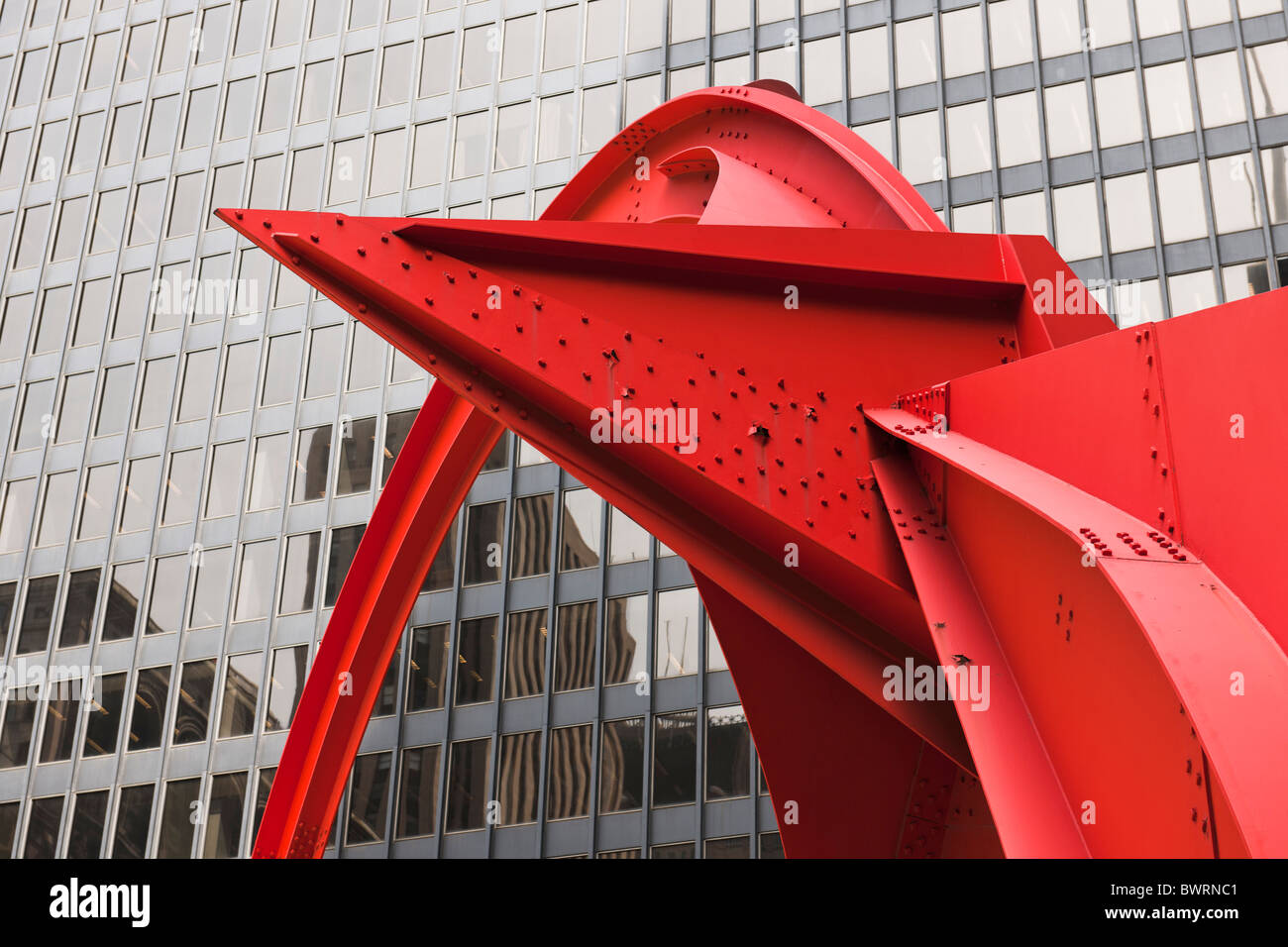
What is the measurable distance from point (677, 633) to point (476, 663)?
18.3 ft

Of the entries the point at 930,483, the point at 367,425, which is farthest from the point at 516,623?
the point at 930,483

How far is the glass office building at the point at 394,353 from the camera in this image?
33875 millimetres

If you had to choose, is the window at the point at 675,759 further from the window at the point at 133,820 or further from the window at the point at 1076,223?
the window at the point at 1076,223

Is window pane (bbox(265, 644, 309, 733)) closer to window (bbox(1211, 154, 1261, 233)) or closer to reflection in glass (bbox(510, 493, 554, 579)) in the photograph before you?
reflection in glass (bbox(510, 493, 554, 579))

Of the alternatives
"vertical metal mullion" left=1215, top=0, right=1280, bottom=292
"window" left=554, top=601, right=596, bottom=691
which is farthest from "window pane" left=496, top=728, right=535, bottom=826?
"vertical metal mullion" left=1215, top=0, right=1280, bottom=292

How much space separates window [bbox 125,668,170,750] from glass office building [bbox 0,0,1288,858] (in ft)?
0.30

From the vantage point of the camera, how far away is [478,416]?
56.2ft

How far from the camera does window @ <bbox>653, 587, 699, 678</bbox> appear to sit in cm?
3409

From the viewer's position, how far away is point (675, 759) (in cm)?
3328
